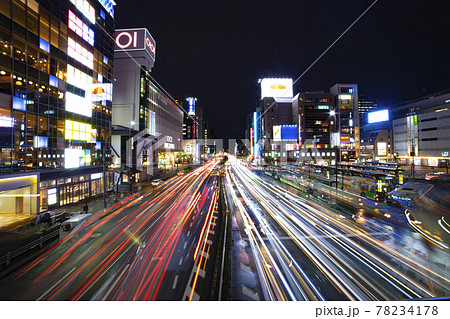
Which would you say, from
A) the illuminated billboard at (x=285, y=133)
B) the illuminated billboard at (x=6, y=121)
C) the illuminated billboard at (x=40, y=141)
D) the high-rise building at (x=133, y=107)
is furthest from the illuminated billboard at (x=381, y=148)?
the illuminated billboard at (x=6, y=121)

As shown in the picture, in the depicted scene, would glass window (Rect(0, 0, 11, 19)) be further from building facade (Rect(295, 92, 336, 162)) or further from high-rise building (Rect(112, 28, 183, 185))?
building facade (Rect(295, 92, 336, 162))

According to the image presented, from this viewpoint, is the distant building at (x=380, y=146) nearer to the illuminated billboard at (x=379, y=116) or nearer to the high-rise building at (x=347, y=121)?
the illuminated billboard at (x=379, y=116)

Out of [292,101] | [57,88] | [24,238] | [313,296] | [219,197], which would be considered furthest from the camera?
[292,101]

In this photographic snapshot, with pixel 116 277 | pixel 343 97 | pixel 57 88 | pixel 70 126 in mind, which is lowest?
pixel 116 277

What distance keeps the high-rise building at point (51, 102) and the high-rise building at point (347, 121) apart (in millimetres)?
97228

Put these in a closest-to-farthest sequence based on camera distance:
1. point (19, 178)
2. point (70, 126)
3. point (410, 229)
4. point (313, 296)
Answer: point (313, 296)
point (410, 229)
point (19, 178)
point (70, 126)

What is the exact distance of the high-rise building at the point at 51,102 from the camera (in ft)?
59.0

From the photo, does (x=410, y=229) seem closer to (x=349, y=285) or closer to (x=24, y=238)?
(x=349, y=285)

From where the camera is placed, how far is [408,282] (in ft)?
29.7

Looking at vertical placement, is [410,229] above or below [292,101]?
below

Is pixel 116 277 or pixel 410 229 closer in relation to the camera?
pixel 116 277

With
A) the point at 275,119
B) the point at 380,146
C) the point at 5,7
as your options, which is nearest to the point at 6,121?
the point at 5,7
